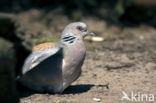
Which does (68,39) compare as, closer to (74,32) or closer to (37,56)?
(74,32)

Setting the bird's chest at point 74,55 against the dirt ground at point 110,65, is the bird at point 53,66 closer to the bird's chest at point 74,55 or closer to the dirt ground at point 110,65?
the bird's chest at point 74,55

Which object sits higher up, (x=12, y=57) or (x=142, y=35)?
(x=12, y=57)

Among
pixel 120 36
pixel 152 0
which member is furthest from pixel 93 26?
pixel 152 0

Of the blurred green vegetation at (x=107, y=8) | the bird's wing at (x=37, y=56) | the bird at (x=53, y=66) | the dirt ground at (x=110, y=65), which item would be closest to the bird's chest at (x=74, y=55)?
the bird at (x=53, y=66)

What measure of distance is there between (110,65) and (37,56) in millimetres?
2285

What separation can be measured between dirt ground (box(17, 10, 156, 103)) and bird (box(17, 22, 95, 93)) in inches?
5.7

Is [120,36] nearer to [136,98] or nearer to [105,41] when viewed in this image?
[105,41]

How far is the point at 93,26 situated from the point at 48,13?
3.84ft

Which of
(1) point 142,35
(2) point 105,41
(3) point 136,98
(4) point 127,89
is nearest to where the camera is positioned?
(3) point 136,98

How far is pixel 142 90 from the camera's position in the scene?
818cm

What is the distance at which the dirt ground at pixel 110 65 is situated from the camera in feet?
25.7

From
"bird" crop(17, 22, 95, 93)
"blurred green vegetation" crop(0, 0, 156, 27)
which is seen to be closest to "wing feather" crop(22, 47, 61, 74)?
"bird" crop(17, 22, 95, 93)

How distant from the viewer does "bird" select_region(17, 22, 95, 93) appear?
7.67 metres

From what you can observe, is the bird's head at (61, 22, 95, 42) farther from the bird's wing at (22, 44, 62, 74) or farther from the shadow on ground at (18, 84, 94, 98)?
the shadow on ground at (18, 84, 94, 98)
